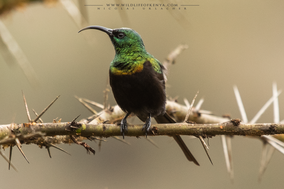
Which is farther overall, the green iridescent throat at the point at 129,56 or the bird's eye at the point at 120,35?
the bird's eye at the point at 120,35

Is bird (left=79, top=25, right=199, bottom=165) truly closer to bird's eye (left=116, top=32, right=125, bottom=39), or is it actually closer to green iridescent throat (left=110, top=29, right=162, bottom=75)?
green iridescent throat (left=110, top=29, right=162, bottom=75)

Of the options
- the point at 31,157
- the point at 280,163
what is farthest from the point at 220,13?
the point at 31,157

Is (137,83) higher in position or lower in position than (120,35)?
lower

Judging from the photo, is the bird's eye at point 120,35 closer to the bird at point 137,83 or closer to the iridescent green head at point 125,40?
the iridescent green head at point 125,40

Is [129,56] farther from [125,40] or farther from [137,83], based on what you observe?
[137,83]

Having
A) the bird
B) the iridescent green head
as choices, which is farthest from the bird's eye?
the bird

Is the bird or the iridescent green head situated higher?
→ the iridescent green head

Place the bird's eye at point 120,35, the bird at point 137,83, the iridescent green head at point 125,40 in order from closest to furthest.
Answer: the bird at point 137,83, the iridescent green head at point 125,40, the bird's eye at point 120,35

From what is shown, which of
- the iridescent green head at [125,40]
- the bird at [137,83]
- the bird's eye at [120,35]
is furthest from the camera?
the bird's eye at [120,35]

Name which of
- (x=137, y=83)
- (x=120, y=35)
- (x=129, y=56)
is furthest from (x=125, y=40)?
(x=137, y=83)

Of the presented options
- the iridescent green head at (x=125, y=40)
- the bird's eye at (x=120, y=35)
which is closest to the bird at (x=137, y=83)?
the iridescent green head at (x=125, y=40)

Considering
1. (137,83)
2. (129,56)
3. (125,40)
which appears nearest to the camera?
(137,83)

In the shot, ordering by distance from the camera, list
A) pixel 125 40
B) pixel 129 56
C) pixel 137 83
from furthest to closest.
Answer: pixel 125 40 → pixel 129 56 → pixel 137 83

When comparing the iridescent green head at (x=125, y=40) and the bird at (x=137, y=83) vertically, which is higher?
the iridescent green head at (x=125, y=40)
